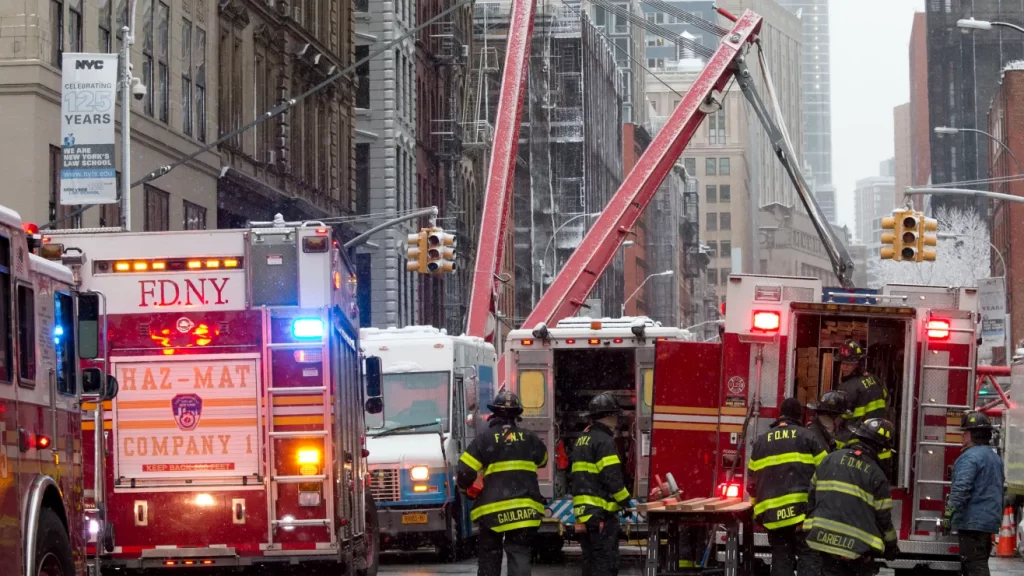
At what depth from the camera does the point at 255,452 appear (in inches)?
564

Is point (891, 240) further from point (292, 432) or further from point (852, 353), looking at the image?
point (292, 432)

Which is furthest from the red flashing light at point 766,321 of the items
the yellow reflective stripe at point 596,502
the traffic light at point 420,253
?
the traffic light at point 420,253

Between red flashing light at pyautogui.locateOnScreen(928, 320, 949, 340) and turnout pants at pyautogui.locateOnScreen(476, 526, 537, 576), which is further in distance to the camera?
red flashing light at pyautogui.locateOnScreen(928, 320, 949, 340)

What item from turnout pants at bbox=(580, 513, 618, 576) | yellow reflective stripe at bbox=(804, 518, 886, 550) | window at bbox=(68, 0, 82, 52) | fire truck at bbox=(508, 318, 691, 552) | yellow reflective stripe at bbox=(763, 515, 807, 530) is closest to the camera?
yellow reflective stripe at bbox=(804, 518, 886, 550)

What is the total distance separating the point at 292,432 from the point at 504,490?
2.05 meters

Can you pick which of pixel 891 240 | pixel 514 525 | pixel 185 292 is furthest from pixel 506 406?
pixel 891 240

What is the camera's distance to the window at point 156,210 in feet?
109

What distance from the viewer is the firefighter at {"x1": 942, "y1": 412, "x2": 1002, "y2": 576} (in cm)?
1513

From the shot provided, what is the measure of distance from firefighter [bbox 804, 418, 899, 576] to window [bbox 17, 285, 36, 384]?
496cm

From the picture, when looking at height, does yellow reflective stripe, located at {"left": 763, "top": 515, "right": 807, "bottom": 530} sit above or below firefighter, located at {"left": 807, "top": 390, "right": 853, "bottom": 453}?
below

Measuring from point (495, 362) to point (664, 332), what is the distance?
6451 millimetres

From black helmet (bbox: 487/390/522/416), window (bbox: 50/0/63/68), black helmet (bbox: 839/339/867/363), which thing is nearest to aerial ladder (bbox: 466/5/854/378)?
window (bbox: 50/0/63/68)

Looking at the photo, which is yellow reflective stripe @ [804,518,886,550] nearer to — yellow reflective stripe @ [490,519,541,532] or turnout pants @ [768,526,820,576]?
turnout pants @ [768,526,820,576]

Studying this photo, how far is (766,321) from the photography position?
16.6 metres
